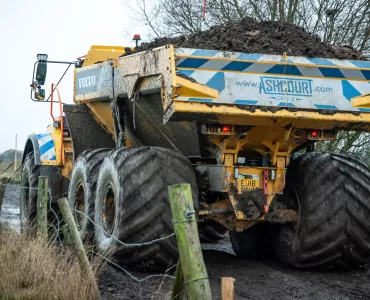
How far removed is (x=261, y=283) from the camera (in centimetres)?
810

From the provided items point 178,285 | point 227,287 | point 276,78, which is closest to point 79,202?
point 276,78

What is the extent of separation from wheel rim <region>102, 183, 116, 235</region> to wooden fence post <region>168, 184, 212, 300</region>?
371 cm

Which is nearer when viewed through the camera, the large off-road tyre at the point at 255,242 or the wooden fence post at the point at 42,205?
the wooden fence post at the point at 42,205

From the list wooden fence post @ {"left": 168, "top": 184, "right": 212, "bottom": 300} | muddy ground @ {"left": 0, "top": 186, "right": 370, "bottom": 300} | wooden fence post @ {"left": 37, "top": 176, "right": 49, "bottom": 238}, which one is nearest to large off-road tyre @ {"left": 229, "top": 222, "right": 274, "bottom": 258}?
muddy ground @ {"left": 0, "top": 186, "right": 370, "bottom": 300}

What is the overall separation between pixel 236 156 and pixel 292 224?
3.97 feet

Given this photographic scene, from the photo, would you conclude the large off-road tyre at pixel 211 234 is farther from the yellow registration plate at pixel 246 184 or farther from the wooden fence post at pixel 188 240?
the wooden fence post at pixel 188 240

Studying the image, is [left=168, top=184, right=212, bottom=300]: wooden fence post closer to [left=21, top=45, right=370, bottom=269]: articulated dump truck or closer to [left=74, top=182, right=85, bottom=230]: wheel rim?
[left=21, top=45, right=370, bottom=269]: articulated dump truck

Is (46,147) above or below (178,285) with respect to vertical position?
above

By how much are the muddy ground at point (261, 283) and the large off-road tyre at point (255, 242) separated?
0.35 meters

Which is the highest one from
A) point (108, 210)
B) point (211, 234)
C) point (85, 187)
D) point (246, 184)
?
point (246, 184)

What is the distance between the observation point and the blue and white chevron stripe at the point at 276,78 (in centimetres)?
780

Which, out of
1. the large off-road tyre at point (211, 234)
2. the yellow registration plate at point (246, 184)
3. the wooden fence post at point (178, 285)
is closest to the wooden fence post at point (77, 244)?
the wooden fence post at point (178, 285)

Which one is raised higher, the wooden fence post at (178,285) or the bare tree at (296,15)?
the bare tree at (296,15)

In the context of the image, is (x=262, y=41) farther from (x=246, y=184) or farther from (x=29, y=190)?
(x=29, y=190)
